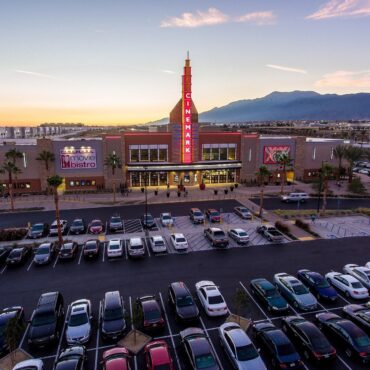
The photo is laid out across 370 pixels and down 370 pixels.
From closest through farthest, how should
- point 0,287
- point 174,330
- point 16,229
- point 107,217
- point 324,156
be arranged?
1. point 174,330
2. point 0,287
3. point 16,229
4. point 107,217
5. point 324,156

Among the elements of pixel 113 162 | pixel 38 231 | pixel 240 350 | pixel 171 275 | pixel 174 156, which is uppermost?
pixel 174 156

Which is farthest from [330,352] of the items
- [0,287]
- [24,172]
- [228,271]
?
[24,172]

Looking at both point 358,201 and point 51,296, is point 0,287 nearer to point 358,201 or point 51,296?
point 51,296

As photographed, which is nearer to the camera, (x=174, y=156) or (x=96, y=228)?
(x=96, y=228)

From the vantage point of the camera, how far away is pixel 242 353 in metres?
18.0

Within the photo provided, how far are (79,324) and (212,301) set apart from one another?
31.8ft

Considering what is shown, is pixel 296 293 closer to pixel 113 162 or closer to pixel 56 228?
pixel 56 228

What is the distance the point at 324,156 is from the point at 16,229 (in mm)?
67710

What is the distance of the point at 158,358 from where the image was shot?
1738 cm

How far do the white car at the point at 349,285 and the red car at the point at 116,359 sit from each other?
62.3ft

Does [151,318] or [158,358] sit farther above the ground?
[158,358]

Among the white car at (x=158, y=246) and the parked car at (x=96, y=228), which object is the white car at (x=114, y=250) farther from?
the parked car at (x=96, y=228)

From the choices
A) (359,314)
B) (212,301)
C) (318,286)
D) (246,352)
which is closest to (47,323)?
(212,301)

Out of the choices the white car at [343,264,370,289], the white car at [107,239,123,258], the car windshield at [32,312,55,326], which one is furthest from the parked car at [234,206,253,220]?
the car windshield at [32,312,55,326]
